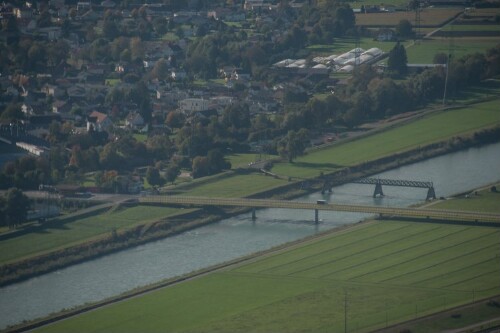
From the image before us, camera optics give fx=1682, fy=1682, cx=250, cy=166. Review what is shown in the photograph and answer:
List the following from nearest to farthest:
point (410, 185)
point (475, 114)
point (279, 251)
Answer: point (279, 251)
point (410, 185)
point (475, 114)

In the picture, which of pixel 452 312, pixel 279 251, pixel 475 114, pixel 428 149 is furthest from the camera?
pixel 475 114

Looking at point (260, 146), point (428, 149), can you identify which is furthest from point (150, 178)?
point (428, 149)

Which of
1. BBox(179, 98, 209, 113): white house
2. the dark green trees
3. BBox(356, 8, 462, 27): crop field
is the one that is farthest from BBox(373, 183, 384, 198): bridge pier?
BBox(356, 8, 462, 27): crop field

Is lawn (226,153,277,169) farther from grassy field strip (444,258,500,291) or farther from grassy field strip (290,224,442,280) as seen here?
grassy field strip (444,258,500,291)

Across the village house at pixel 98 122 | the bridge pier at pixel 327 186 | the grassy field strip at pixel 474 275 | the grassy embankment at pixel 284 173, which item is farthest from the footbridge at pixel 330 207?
the village house at pixel 98 122

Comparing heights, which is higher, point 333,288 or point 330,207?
point 330,207

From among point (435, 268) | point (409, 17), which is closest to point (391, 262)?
point (435, 268)

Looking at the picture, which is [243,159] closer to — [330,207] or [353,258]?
[330,207]

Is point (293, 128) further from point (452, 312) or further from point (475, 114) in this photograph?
point (452, 312)
